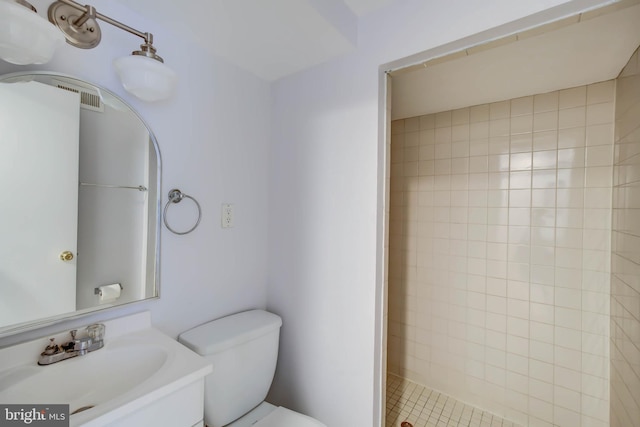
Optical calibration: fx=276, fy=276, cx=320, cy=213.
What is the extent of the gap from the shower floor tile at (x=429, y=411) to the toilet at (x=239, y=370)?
3.18 feet

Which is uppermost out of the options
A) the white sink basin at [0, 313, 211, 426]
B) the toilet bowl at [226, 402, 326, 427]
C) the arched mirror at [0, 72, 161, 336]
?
the arched mirror at [0, 72, 161, 336]

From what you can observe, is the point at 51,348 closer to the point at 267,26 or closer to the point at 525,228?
the point at 267,26

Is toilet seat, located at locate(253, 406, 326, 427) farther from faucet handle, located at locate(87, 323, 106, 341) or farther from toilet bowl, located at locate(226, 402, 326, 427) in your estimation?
faucet handle, located at locate(87, 323, 106, 341)

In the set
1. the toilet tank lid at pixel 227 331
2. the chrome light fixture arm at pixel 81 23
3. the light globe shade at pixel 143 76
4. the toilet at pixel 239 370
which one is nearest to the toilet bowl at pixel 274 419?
the toilet at pixel 239 370

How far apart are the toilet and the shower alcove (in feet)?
3.49

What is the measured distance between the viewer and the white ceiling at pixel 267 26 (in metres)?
1.03

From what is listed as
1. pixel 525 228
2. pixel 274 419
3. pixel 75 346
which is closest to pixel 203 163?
pixel 75 346

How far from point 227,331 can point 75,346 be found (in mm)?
520

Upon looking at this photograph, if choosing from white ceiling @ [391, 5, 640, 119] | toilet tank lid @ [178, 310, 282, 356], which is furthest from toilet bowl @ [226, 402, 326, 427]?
white ceiling @ [391, 5, 640, 119]

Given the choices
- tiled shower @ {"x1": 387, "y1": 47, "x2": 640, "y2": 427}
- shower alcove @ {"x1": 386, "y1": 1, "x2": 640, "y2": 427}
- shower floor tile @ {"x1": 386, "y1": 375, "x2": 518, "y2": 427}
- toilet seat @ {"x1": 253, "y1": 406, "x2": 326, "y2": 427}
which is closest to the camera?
toilet seat @ {"x1": 253, "y1": 406, "x2": 326, "y2": 427}

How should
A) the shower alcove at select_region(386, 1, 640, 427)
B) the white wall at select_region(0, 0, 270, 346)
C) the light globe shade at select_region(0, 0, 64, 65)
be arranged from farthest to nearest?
the shower alcove at select_region(386, 1, 640, 427)
the white wall at select_region(0, 0, 270, 346)
the light globe shade at select_region(0, 0, 64, 65)

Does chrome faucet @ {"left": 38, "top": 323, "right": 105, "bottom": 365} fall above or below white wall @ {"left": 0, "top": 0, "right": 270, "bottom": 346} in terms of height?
below

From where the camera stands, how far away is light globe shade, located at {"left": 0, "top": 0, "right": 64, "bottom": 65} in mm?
648

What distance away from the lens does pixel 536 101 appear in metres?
1.74
